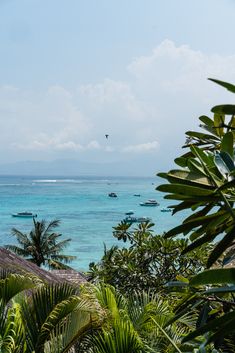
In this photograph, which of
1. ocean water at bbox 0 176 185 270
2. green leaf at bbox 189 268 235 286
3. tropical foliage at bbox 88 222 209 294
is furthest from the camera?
ocean water at bbox 0 176 185 270

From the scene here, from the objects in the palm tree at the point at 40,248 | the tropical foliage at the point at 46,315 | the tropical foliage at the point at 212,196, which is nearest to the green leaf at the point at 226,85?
the tropical foliage at the point at 212,196

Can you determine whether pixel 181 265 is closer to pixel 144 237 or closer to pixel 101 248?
pixel 144 237

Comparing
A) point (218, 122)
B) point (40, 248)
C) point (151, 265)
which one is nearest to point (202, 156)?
point (218, 122)

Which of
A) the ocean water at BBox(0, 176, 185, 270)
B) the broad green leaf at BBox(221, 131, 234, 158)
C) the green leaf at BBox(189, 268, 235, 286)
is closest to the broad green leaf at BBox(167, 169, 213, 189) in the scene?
the broad green leaf at BBox(221, 131, 234, 158)

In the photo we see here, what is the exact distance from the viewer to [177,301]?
488 cm

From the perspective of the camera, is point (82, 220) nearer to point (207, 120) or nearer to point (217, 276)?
point (207, 120)

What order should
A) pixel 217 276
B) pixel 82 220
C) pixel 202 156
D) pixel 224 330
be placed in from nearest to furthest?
pixel 217 276, pixel 224 330, pixel 202 156, pixel 82 220

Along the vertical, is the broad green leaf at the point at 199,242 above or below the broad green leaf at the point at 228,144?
below

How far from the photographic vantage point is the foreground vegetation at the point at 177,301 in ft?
4.81

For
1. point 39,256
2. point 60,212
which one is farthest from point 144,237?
point 60,212

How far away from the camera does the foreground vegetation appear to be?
1465 millimetres

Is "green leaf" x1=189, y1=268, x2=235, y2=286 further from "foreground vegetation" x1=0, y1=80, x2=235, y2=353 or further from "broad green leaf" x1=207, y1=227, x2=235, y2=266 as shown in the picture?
"broad green leaf" x1=207, y1=227, x2=235, y2=266

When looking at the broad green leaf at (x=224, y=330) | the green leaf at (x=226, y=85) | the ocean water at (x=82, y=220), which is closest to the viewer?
the broad green leaf at (x=224, y=330)

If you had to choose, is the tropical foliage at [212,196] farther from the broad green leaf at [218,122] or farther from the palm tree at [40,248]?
the palm tree at [40,248]
